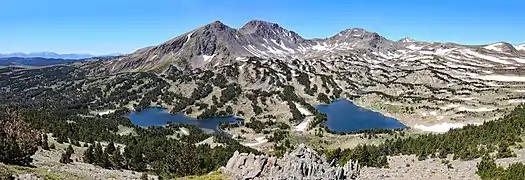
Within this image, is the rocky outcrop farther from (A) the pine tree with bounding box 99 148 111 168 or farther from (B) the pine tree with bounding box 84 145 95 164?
(B) the pine tree with bounding box 84 145 95 164

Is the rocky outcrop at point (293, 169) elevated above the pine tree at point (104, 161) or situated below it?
above

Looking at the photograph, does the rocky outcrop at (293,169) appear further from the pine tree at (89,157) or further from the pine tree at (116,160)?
the pine tree at (116,160)

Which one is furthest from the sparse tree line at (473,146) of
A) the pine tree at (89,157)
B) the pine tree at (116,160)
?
the pine tree at (89,157)

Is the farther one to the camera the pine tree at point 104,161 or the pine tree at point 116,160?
the pine tree at point 116,160

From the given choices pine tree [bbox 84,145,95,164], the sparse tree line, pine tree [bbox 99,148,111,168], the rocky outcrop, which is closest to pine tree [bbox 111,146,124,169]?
pine tree [bbox 99,148,111,168]

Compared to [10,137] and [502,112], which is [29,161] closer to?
[10,137]

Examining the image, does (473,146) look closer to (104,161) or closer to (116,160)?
(104,161)

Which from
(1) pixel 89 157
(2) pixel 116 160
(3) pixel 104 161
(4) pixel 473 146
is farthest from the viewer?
(2) pixel 116 160

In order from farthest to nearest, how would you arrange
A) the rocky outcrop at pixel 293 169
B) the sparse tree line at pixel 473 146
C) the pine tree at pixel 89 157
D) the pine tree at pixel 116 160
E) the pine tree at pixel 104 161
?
the pine tree at pixel 116 160 → the pine tree at pixel 89 157 → the pine tree at pixel 104 161 → the sparse tree line at pixel 473 146 → the rocky outcrop at pixel 293 169

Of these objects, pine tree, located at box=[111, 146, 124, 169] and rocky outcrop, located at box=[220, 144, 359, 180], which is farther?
pine tree, located at box=[111, 146, 124, 169]

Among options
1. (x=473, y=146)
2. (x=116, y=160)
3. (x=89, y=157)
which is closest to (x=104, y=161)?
(x=89, y=157)

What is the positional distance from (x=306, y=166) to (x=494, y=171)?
2260 cm

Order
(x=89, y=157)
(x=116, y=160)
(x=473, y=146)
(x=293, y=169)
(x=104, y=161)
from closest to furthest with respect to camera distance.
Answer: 1. (x=293, y=169)
2. (x=473, y=146)
3. (x=104, y=161)
4. (x=89, y=157)
5. (x=116, y=160)

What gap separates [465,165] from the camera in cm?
6856
